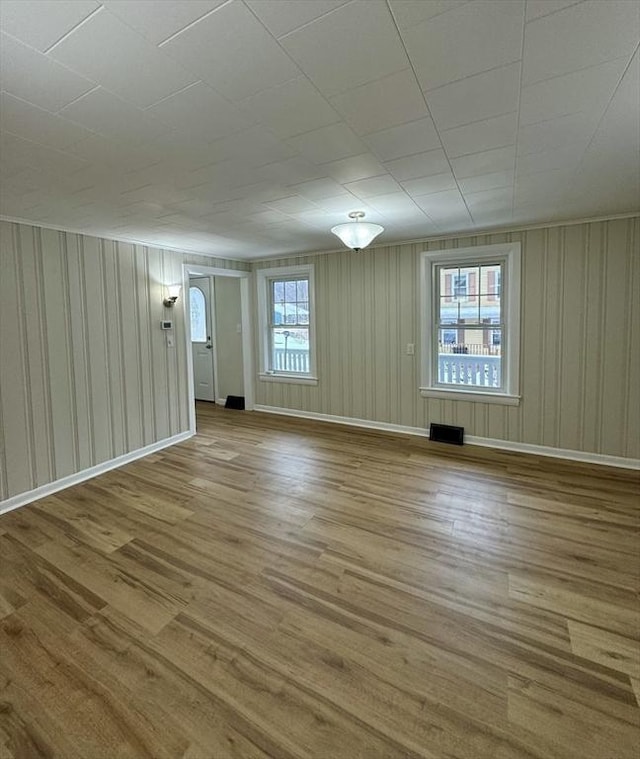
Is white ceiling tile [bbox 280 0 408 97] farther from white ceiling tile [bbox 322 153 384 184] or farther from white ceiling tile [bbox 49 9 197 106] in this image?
white ceiling tile [bbox 322 153 384 184]

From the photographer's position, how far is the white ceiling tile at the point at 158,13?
1130mm

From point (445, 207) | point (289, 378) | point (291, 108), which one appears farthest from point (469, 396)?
point (291, 108)

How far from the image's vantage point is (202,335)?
278 inches

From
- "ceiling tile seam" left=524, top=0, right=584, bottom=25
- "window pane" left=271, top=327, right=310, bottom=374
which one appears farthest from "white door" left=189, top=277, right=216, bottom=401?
"ceiling tile seam" left=524, top=0, right=584, bottom=25

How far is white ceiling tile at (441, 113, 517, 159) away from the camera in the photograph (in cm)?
188

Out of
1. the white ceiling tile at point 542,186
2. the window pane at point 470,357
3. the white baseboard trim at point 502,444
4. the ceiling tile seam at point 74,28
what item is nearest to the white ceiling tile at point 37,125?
the ceiling tile seam at point 74,28

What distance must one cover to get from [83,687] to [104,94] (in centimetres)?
244

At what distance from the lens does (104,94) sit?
61.4 inches

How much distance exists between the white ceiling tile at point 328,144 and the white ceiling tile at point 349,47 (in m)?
0.35

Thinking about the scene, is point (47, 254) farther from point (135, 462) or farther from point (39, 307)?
point (135, 462)

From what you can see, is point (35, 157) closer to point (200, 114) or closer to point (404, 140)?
point (200, 114)

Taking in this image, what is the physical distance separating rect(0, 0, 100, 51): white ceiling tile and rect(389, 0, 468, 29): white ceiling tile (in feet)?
2.91

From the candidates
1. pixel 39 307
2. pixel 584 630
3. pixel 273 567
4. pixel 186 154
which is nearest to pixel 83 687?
pixel 273 567

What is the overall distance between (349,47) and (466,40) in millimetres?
395
